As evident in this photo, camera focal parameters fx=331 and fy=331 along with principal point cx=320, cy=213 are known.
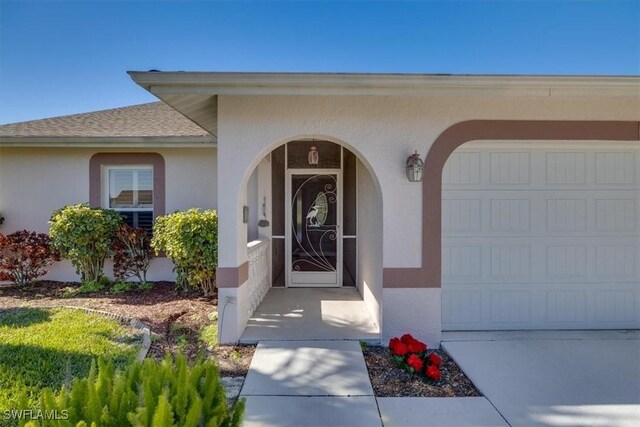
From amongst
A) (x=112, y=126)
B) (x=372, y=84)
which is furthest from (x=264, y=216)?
(x=112, y=126)

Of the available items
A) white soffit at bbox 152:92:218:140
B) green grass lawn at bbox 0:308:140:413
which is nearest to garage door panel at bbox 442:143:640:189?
white soffit at bbox 152:92:218:140

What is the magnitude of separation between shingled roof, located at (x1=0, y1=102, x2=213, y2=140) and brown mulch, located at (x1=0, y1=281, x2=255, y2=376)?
3.17m

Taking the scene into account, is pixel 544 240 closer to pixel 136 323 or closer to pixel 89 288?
pixel 136 323

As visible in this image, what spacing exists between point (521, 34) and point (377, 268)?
683 centimetres

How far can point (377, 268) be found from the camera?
480 cm

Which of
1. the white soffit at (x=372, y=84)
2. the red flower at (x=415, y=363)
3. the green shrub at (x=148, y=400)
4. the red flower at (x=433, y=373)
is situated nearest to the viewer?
the green shrub at (x=148, y=400)

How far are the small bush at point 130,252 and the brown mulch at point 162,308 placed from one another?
486mm

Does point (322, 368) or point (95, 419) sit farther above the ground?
point (95, 419)

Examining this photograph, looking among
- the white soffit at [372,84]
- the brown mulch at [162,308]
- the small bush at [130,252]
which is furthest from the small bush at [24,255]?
the white soffit at [372,84]

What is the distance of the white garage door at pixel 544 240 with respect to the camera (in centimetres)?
468

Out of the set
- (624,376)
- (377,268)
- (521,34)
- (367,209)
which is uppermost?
(521,34)

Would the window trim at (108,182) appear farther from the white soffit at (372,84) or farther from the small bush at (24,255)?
the white soffit at (372,84)

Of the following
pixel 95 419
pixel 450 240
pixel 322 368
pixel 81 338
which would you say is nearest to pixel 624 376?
pixel 450 240

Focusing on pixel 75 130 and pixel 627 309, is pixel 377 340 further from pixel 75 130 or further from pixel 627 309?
pixel 75 130
